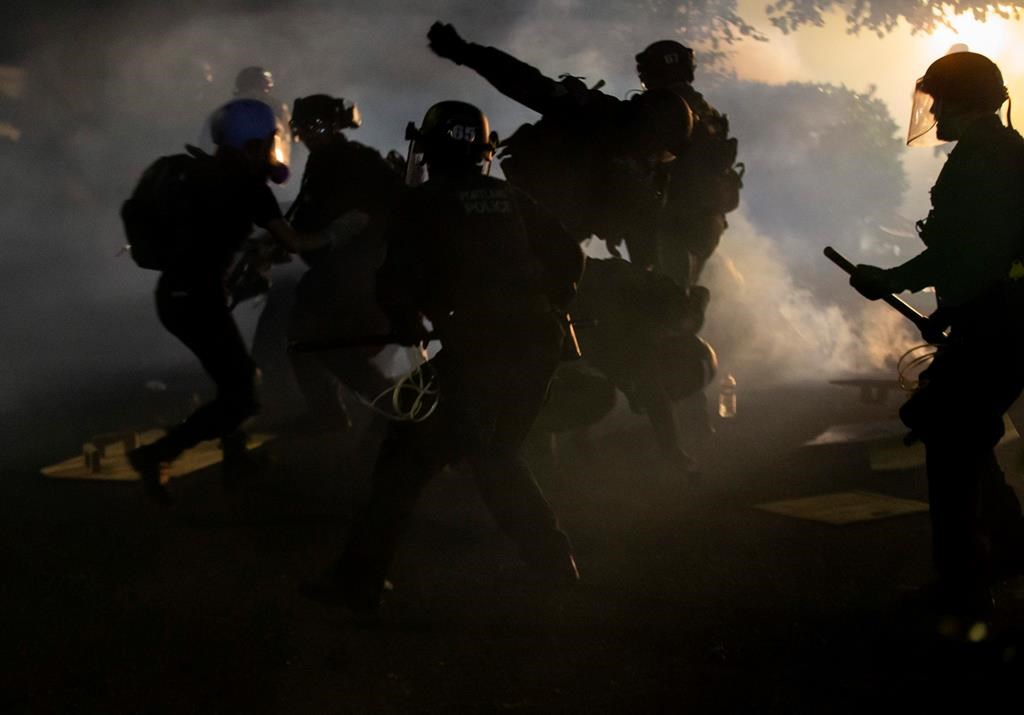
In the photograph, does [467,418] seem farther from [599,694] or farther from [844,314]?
[844,314]

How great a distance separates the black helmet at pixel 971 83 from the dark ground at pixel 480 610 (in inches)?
71.3

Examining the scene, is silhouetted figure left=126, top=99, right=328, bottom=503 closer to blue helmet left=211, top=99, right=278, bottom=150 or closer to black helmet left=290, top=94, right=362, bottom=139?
blue helmet left=211, top=99, right=278, bottom=150

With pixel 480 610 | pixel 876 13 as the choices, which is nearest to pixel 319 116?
pixel 480 610

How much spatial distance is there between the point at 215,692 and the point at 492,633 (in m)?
A: 0.97

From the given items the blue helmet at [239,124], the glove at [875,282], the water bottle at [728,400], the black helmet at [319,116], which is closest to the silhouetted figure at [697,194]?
the black helmet at [319,116]

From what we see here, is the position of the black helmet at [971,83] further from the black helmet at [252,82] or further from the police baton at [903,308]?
the black helmet at [252,82]

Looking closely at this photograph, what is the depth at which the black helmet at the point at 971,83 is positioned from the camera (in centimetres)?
386

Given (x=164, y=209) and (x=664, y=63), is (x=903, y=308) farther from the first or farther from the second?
(x=664, y=63)

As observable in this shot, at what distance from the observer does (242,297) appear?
6.64m

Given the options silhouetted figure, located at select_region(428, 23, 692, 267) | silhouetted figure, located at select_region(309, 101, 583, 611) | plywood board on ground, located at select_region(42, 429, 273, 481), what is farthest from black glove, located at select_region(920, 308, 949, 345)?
plywood board on ground, located at select_region(42, 429, 273, 481)

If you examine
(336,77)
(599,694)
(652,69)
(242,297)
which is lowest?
(599,694)

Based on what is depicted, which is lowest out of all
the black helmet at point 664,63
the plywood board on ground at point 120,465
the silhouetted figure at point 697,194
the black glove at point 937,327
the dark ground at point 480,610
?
the dark ground at point 480,610

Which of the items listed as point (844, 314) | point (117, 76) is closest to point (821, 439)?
point (844, 314)

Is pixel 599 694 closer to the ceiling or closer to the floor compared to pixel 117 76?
closer to the floor
